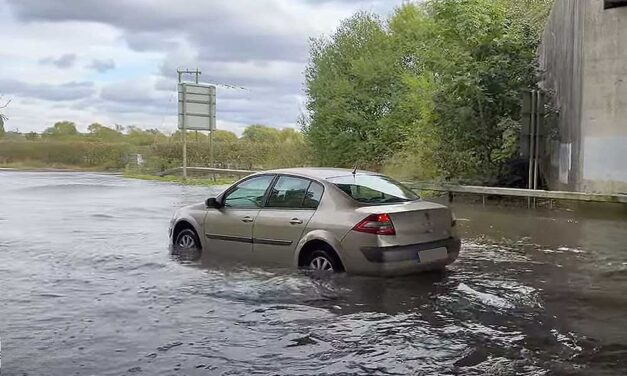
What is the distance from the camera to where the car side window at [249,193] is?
915 centimetres

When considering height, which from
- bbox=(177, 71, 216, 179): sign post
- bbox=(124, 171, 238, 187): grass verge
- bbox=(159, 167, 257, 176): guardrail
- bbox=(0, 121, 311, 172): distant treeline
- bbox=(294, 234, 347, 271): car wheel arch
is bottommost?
bbox=(294, 234, 347, 271): car wheel arch

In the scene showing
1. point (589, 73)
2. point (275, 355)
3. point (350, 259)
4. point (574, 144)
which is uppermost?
point (589, 73)

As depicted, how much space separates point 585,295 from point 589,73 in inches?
403

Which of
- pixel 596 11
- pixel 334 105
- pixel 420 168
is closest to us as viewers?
pixel 596 11

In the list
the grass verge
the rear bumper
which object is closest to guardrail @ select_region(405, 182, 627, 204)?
the rear bumper

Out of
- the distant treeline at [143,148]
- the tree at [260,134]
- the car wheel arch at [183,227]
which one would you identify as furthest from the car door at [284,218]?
A: the tree at [260,134]

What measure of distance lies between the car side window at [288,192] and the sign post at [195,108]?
2415 cm

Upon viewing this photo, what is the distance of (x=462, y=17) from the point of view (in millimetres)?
20906

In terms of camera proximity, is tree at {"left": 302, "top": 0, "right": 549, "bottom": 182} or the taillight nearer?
the taillight

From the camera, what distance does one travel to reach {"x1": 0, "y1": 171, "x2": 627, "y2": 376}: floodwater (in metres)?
5.46

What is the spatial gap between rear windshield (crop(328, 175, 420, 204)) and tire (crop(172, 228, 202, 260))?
2501 millimetres

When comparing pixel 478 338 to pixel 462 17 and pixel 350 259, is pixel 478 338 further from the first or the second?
pixel 462 17

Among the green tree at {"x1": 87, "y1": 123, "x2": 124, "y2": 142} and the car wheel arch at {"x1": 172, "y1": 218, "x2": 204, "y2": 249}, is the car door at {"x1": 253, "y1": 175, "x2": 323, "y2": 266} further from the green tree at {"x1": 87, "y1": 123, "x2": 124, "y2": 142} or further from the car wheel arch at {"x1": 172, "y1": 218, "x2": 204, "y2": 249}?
the green tree at {"x1": 87, "y1": 123, "x2": 124, "y2": 142}

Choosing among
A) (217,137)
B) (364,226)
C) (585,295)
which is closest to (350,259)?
(364,226)
